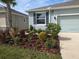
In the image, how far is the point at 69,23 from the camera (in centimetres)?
2333

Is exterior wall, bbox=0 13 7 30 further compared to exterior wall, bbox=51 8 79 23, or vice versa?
exterior wall, bbox=0 13 7 30

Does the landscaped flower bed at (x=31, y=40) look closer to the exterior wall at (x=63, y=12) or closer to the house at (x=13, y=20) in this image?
the exterior wall at (x=63, y=12)

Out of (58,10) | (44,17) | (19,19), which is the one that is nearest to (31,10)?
(44,17)

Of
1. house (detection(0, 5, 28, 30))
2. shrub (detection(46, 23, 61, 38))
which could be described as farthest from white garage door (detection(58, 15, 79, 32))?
shrub (detection(46, 23, 61, 38))

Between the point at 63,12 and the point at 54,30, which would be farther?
the point at 63,12

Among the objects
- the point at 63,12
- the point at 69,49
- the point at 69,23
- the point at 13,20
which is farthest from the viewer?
the point at 13,20

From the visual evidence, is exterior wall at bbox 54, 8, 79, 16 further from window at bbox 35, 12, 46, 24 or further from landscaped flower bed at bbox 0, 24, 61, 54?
landscaped flower bed at bbox 0, 24, 61, 54

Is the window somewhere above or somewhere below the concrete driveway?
above

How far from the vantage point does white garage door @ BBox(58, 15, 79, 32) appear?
23003 millimetres

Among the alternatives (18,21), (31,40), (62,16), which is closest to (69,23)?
(62,16)

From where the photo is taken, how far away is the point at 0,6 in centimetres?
2897

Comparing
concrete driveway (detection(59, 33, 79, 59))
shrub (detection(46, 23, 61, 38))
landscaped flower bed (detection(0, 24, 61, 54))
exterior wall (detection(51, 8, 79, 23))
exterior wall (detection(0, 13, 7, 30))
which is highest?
exterior wall (detection(51, 8, 79, 23))

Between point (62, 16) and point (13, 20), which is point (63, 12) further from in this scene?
point (13, 20)

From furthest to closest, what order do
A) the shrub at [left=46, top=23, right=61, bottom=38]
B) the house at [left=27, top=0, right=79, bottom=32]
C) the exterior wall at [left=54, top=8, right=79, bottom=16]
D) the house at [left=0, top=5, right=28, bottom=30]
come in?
1. the house at [left=0, top=5, right=28, bottom=30]
2. the house at [left=27, top=0, right=79, bottom=32]
3. the exterior wall at [left=54, top=8, right=79, bottom=16]
4. the shrub at [left=46, top=23, right=61, bottom=38]
